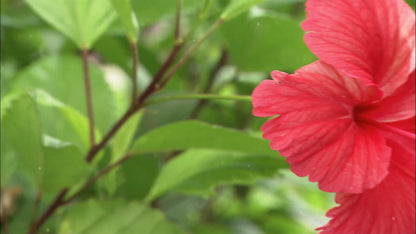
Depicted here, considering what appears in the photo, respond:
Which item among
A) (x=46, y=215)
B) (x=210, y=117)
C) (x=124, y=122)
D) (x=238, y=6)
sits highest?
(x=238, y=6)

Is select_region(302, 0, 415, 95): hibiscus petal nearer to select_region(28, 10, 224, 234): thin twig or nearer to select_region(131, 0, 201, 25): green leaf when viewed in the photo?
select_region(28, 10, 224, 234): thin twig

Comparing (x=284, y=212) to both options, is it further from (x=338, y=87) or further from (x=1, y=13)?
(x=338, y=87)

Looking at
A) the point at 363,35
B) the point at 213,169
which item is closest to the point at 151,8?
the point at 213,169

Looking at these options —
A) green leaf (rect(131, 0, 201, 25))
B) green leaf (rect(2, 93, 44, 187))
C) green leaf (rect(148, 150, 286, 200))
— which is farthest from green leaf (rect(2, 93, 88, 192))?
green leaf (rect(131, 0, 201, 25))

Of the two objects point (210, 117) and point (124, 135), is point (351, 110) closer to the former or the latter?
point (124, 135)

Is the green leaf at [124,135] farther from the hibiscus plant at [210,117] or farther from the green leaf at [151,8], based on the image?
the green leaf at [151,8]

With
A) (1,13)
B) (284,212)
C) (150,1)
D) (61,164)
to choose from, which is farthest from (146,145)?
(284,212)

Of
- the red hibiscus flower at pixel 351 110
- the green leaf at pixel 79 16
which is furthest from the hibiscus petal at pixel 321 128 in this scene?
the green leaf at pixel 79 16
